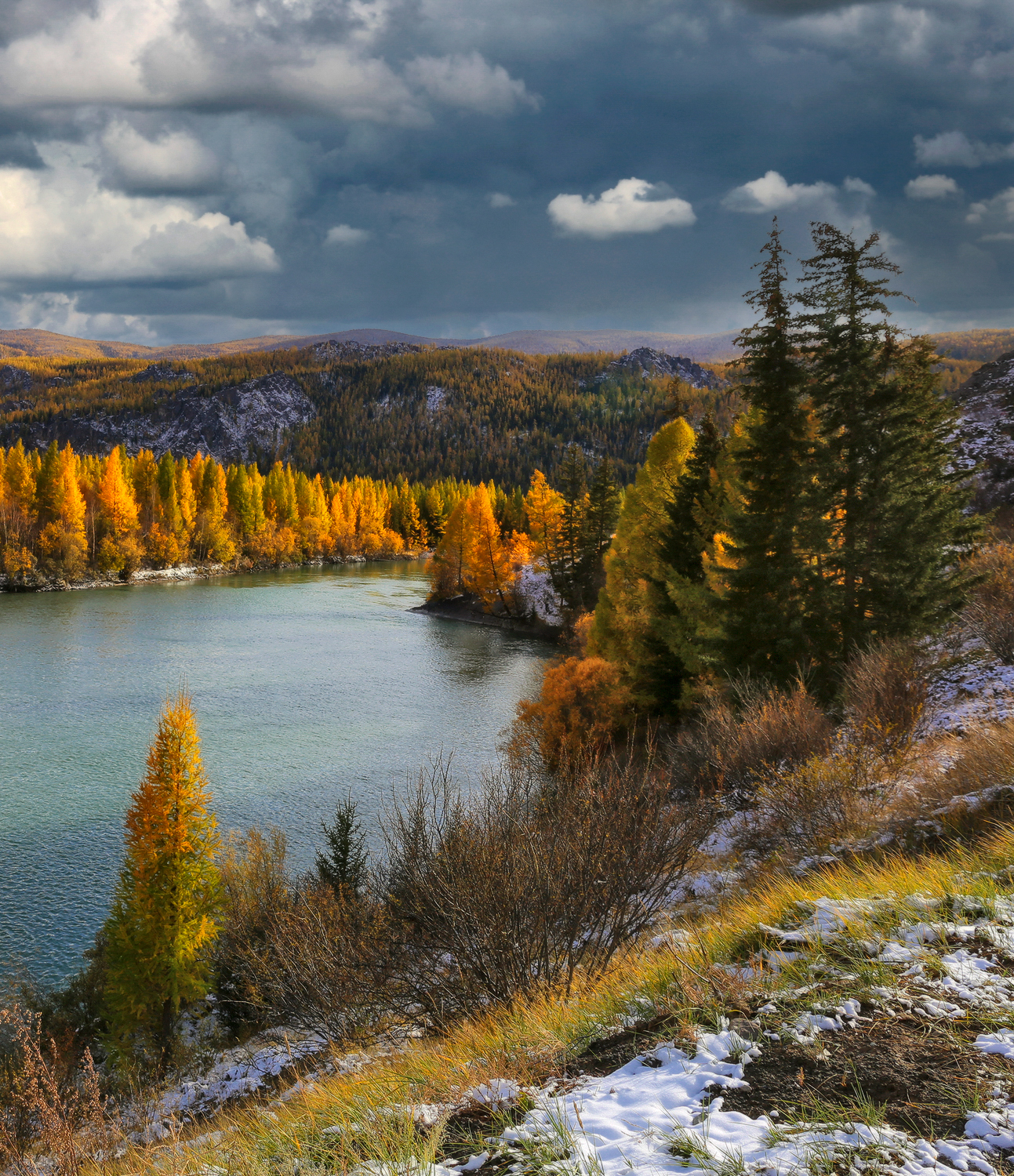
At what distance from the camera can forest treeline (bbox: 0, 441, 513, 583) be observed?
7794cm

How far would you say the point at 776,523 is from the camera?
1959 centimetres

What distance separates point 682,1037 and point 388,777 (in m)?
23.0

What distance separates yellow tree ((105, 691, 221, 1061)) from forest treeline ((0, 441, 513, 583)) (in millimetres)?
59155

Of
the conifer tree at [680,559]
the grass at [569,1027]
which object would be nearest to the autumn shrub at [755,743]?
the grass at [569,1027]

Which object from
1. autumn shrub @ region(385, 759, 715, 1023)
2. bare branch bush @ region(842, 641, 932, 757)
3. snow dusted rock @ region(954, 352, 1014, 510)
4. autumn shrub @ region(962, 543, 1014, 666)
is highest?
snow dusted rock @ region(954, 352, 1014, 510)

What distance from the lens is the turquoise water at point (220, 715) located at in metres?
20.4

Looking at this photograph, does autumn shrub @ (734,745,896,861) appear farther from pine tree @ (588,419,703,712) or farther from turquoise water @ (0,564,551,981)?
turquoise water @ (0,564,551,981)

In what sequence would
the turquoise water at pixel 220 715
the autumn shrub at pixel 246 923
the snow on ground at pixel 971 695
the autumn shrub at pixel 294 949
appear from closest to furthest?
the autumn shrub at pixel 294 949 → the snow on ground at pixel 971 695 → the autumn shrub at pixel 246 923 → the turquoise water at pixel 220 715

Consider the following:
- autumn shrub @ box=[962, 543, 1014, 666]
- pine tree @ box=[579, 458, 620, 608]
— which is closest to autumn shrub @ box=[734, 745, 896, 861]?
autumn shrub @ box=[962, 543, 1014, 666]

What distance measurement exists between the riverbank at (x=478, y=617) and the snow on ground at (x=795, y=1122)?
4950 cm

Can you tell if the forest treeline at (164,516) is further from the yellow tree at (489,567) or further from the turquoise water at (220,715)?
the turquoise water at (220,715)

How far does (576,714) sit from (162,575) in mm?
72872

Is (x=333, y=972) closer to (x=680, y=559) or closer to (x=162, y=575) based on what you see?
(x=680, y=559)

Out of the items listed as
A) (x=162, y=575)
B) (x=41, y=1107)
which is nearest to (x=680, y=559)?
(x=41, y=1107)
